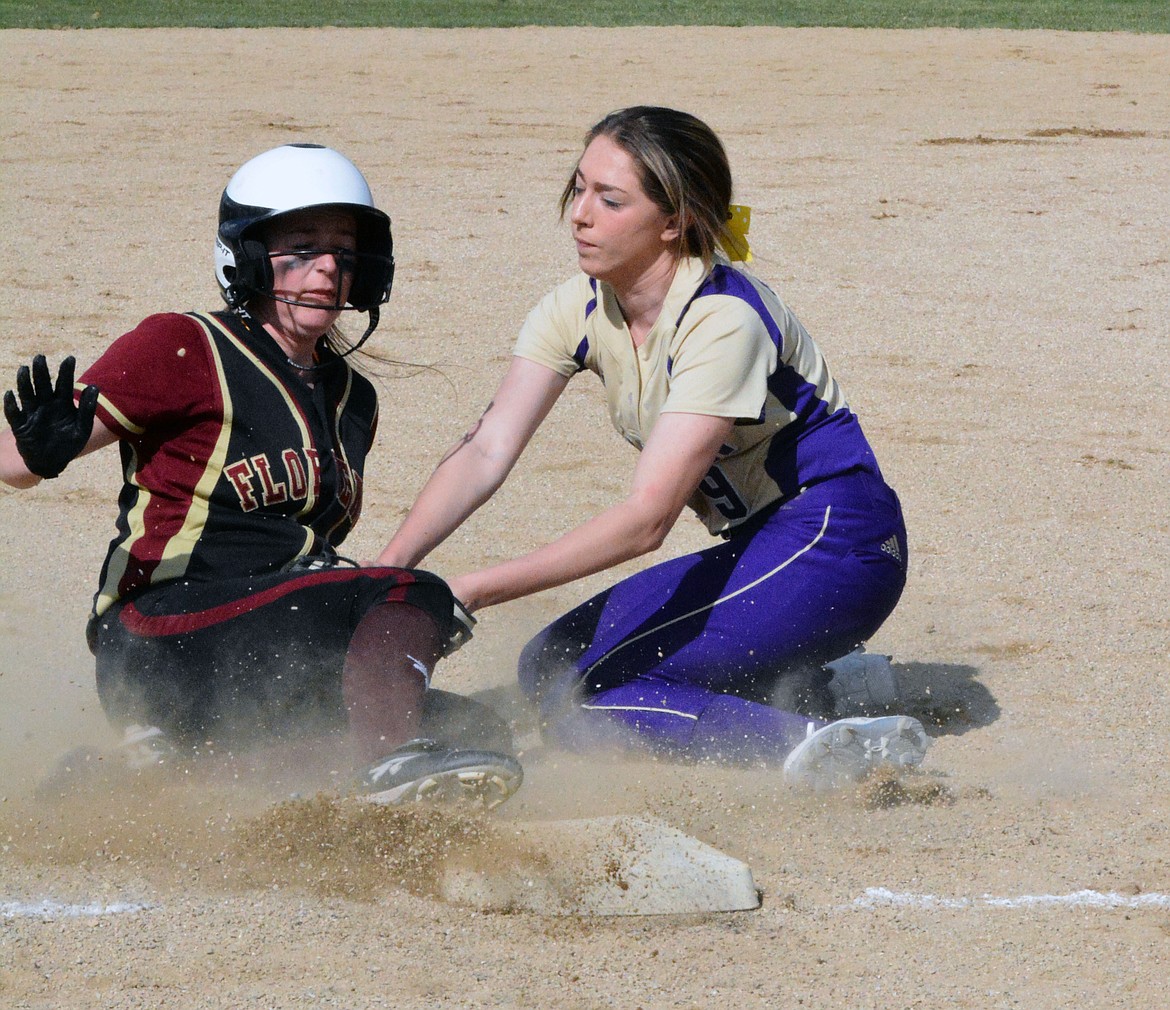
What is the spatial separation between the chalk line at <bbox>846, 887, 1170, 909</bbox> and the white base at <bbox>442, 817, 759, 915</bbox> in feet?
0.67

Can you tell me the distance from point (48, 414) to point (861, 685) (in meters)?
1.72

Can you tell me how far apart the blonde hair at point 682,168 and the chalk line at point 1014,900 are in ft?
3.95

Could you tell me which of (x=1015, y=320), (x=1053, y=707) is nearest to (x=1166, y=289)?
(x=1015, y=320)

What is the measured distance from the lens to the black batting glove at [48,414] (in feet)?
8.18

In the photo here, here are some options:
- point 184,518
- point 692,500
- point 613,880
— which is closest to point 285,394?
point 184,518

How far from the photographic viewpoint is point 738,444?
3.05 m

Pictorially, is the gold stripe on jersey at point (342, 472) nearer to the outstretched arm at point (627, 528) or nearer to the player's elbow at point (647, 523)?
the outstretched arm at point (627, 528)

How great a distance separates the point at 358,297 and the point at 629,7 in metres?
14.6

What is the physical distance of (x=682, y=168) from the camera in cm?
284

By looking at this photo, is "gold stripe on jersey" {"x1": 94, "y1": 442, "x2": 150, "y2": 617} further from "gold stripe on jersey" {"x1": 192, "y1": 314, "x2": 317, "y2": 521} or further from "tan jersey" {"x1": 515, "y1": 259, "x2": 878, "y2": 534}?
"tan jersey" {"x1": 515, "y1": 259, "x2": 878, "y2": 534}

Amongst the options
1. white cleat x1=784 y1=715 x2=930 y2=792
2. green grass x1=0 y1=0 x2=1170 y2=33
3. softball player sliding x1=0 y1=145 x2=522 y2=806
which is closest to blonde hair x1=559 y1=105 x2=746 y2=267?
softball player sliding x1=0 y1=145 x2=522 y2=806

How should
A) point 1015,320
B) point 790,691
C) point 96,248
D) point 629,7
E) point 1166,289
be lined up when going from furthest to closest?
point 629,7
point 96,248
point 1166,289
point 1015,320
point 790,691

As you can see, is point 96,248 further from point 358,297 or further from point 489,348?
point 358,297

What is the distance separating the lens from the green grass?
50.2ft
